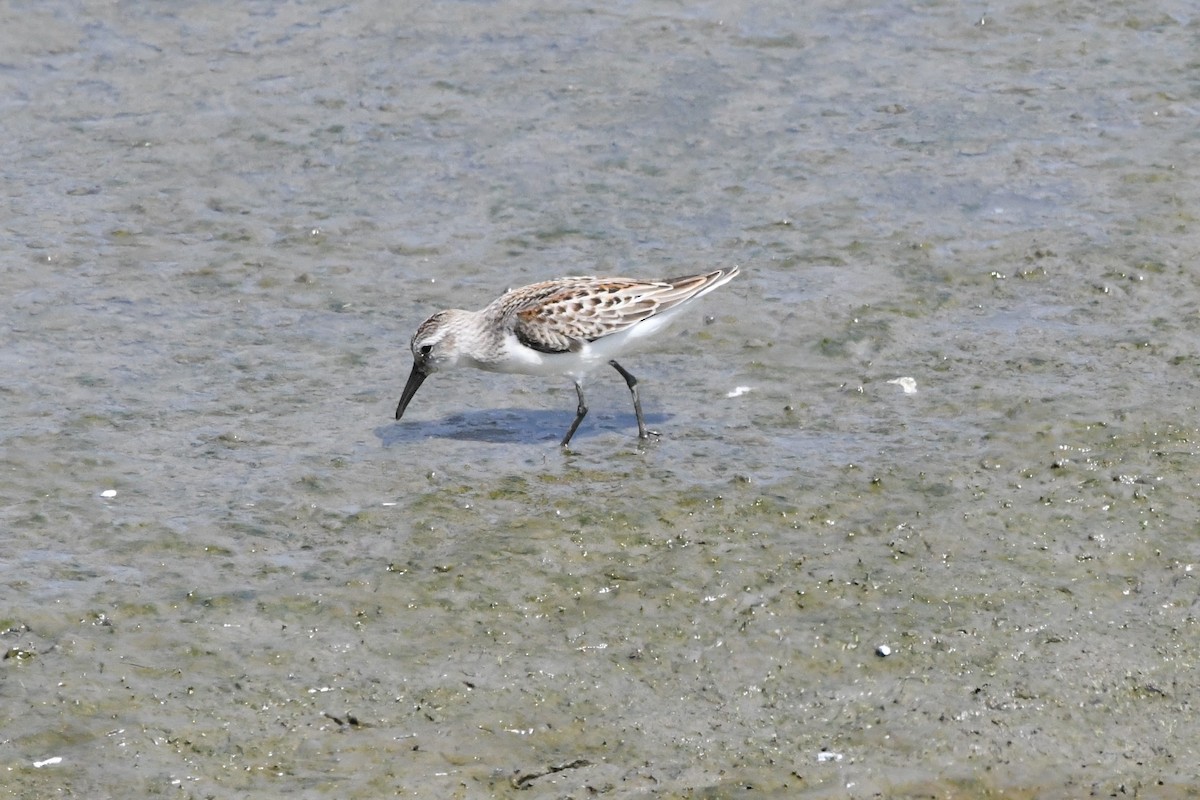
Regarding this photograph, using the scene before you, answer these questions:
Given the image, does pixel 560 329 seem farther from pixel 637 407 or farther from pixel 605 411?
pixel 605 411

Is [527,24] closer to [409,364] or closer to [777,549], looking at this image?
[409,364]

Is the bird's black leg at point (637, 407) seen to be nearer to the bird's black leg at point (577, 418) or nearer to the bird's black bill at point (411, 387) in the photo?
the bird's black leg at point (577, 418)

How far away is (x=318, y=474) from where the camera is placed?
34.5 ft

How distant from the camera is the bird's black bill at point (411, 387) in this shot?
11.3m

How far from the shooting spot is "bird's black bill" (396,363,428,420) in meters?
11.3

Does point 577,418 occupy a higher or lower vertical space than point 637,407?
lower

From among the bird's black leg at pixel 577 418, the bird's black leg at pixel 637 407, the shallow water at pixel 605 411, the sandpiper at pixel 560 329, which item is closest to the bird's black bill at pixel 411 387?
the sandpiper at pixel 560 329

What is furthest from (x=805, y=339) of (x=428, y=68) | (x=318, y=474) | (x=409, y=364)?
(x=428, y=68)

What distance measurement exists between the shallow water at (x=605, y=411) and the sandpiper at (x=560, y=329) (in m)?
0.46

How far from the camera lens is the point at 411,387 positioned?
11328 millimetres

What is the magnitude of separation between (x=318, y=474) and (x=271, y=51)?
7.65 meters

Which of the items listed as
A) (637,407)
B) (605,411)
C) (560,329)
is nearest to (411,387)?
(560,329)

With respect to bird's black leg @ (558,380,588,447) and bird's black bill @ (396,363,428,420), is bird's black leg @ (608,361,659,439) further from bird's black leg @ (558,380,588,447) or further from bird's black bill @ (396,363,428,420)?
bird's black bill @ (396,363,428,420)

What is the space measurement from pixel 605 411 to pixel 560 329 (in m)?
1.04
